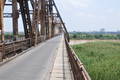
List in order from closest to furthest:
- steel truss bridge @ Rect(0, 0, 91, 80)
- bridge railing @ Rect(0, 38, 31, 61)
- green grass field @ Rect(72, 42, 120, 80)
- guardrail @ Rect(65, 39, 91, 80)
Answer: guardrail @ Rect(65, 39, 91, 80) → steel truss bridge @ Rect(0, 0, 91, 80) → green grass field @ Rect(72, 42, 120, 80) → bridge railing @ Rect(0, 38, 31, 61)

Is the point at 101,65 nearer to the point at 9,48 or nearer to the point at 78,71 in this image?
the point at 9,48

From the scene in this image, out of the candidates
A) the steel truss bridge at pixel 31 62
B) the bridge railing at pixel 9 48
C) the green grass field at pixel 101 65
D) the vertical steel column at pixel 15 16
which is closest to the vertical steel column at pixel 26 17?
the steel truss bridge at pixel 31 62

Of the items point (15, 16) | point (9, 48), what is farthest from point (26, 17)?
point (9, 48)

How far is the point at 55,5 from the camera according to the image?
6750cm

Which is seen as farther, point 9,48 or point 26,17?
point 26,17

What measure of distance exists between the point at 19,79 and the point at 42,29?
132 feet

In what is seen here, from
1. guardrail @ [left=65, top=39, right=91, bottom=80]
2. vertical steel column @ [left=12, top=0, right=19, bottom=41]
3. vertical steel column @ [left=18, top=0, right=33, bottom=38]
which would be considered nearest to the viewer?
guardrail @ [left=65, top=39, right=91, bottom=80]

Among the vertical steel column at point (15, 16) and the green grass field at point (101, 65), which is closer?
the green grass field at point (101, 65)

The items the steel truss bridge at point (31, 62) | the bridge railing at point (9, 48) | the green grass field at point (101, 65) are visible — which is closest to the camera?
→ the steel truss bridge at point (31, 62)

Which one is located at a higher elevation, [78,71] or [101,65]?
[78,71]

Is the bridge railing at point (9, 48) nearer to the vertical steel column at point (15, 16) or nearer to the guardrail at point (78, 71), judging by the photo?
the vertical steel column at point (15, 16)

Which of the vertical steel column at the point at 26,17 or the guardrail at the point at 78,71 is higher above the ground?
the vertical steel column at the point at 26,17

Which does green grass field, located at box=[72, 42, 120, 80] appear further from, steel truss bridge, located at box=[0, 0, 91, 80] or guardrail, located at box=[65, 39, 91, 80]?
guardrail, located at box=[65, 39, 91, 80]

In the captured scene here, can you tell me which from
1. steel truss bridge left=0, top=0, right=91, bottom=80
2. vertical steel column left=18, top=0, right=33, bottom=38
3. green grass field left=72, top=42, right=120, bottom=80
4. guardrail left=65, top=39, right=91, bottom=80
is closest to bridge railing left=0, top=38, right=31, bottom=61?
steel truss bridge left=0, top=0, right=91, bottom=80
